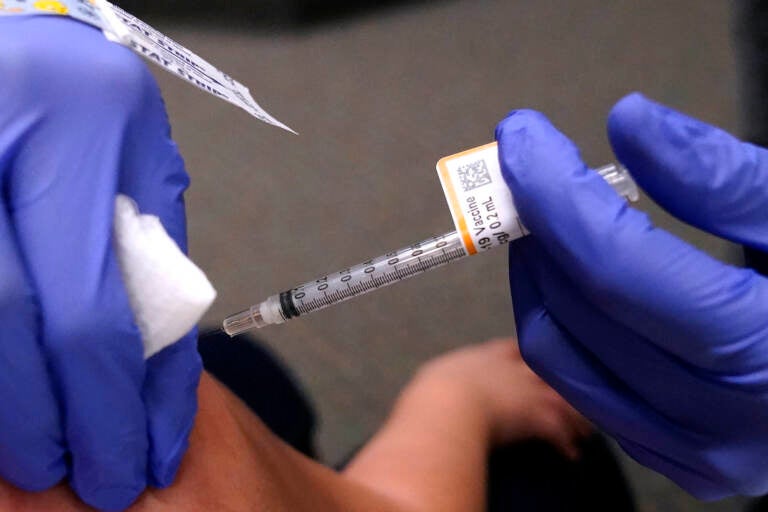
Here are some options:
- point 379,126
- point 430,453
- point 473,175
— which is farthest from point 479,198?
point 379,126

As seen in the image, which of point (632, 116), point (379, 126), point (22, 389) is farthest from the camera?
point (379, 126)

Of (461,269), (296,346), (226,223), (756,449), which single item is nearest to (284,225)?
(226,223)

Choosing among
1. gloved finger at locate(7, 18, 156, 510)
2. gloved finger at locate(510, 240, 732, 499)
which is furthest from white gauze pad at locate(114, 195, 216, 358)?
gloved finger at locate(510, 240, 732, 499)

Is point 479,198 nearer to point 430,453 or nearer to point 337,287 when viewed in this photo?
point 337,287

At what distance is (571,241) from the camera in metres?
0.60

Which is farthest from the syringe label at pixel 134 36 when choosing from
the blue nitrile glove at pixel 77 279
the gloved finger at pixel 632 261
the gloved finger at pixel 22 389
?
the gloved finger at pixel 632 261

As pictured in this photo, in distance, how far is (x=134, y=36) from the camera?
53 centimetres

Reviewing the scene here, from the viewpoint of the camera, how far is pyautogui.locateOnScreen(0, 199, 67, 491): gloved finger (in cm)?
44

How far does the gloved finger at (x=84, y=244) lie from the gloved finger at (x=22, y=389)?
10mm

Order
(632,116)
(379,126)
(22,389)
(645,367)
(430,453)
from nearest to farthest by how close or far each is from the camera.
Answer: (22,389) → (632,116) → (645,367) → (430,453) → (379,126)

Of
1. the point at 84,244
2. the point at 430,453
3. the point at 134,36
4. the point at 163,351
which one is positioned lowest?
the point at 430,453

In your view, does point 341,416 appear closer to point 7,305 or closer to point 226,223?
point 226,223

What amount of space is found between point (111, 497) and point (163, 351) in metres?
0.12

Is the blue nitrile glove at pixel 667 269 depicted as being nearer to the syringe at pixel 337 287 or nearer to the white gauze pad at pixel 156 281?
the syringe at pixel 337 287
